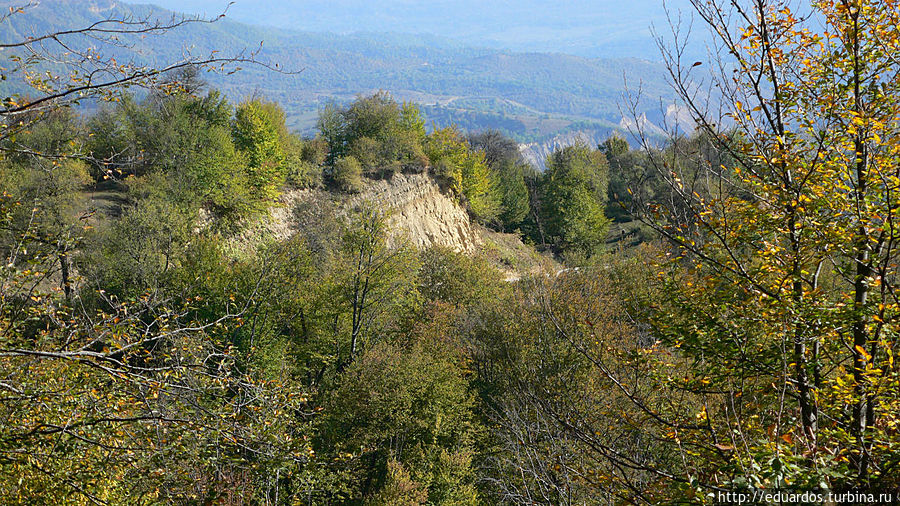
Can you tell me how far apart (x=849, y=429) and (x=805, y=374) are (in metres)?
0.67

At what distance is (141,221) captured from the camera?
24078 millimetres

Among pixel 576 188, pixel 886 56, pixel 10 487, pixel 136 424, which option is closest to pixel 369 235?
pixel 10 487

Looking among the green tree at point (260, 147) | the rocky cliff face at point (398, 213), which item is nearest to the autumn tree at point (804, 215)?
the rocky cliff face at point (398, 213)

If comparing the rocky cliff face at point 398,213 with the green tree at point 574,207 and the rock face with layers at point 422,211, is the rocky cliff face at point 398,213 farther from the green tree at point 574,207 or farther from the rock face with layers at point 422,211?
the green tree at point 574,207

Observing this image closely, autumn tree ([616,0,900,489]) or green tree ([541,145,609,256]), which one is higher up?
autumn tree ([616,0,900,489])

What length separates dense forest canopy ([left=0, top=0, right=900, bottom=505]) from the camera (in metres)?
5.59

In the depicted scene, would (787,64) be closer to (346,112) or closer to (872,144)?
(872,144)

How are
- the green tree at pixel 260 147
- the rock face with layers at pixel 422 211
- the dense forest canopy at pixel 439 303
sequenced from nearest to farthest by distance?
1. the dense forest canopy at pixel 439 303
2. the green tree at pixel 260 147
3. the rock face with layers at pixel 422 211

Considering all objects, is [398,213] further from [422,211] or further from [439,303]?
[439,303]

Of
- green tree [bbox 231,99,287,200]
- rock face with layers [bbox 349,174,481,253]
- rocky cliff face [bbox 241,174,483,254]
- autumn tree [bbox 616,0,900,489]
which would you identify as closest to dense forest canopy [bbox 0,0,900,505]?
autumn tree [bbox 616,0,900,489]

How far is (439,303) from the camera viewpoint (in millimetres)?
29016

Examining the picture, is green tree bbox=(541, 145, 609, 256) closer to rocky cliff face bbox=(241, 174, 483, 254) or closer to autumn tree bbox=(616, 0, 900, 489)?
rocky cliff face bbox=(241, 174, 483, 254)

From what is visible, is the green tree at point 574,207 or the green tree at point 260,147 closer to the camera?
the green tree at point 260,147

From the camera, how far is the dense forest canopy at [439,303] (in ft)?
18.3
